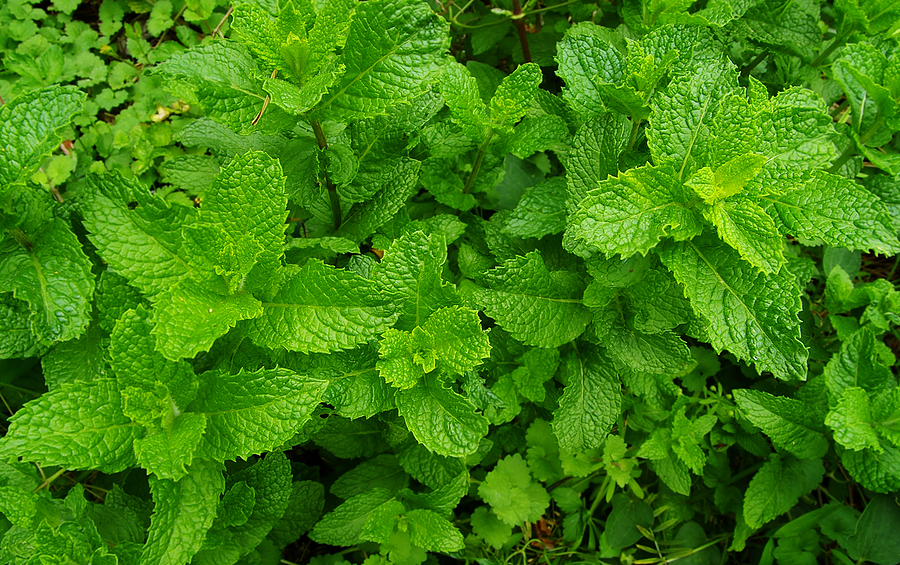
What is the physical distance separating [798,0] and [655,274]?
1.48 meters

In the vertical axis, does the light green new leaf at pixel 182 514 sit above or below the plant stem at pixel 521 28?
below

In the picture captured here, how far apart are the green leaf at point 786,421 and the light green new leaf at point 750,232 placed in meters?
0.88

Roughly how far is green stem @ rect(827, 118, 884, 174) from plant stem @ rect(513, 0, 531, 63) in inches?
54.0

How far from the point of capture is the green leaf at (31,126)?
1.63m

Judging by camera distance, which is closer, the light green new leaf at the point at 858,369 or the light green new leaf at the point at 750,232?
the light green new leaf at the point at 750,232

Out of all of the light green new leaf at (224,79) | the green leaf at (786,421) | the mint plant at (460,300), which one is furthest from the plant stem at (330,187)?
the green leaf at (786,421)

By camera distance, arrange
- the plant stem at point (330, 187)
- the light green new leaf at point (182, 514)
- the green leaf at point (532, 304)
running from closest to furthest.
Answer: the light green new leaf at point (182, 514)
the plant stem at point (330, 187)
the green leaf at point (532, 304)

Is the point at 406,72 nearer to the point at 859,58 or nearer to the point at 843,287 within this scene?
the point at 859,58

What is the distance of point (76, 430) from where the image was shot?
1.48 m

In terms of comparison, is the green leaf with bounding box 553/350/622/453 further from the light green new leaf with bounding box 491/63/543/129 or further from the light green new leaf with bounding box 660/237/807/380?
the light green new leaf with bounding box 491/63/543/129

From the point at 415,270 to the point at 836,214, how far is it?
1.21 m

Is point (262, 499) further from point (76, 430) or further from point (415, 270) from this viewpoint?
point (415, 270)

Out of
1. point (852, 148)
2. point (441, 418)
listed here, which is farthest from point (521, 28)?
point (441, 418)

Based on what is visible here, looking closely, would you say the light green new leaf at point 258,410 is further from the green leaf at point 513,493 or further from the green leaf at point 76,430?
the green leaf at point 513,493
